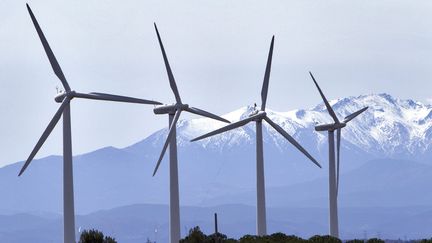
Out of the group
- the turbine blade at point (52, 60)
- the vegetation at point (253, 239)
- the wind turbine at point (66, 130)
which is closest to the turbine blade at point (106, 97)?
the wind turbine at point (66, 130)

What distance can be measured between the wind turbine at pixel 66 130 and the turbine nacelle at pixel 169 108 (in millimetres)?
11026

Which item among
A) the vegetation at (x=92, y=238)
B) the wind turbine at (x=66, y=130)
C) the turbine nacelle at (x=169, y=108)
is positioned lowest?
the vegetation at (x=92, y=238)

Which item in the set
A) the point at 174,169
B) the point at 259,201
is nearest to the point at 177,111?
the point at 174,169

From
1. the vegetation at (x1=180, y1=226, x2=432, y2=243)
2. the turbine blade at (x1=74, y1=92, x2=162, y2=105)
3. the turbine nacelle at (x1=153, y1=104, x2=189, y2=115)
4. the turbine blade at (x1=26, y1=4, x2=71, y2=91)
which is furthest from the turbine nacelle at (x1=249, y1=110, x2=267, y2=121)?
the turbine blade at (x1=26, y1=4, x2=71, y2=91)

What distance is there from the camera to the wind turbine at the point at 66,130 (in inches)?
3652

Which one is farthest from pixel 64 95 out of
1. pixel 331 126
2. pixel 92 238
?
pixel 331 126

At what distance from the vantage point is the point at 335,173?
130 m

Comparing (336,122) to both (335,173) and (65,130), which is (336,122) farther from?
(65,130)

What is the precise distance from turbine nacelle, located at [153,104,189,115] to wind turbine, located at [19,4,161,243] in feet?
36.2

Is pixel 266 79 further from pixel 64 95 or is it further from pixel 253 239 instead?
pixel 64 95

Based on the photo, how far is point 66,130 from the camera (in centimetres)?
9562

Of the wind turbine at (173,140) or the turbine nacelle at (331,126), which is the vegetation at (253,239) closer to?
the wind turbine at (173,140)

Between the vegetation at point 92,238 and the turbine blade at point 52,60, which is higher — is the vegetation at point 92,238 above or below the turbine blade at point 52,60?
below

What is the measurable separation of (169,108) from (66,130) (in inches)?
833
